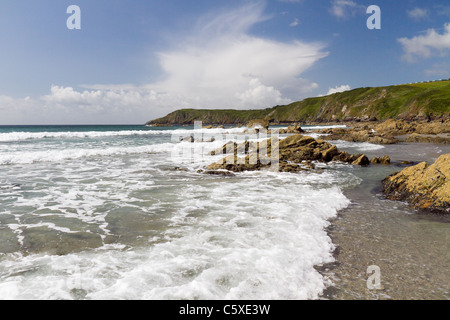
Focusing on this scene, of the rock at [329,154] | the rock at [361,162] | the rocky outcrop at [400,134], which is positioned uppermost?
the rocky outcrop at [400,134]

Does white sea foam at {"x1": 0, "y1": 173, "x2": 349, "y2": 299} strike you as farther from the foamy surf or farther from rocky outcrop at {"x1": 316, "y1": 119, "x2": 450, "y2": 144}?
rocky outcrop at {"x1": 316, "y1": 119, "x2": 450, "y2": 144}

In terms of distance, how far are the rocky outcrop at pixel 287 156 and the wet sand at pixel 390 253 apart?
948cm

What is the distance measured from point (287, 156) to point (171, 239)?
17464mm

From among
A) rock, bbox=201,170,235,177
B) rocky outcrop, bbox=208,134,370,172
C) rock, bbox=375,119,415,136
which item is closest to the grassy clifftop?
rock, bbox=375,119,415,136

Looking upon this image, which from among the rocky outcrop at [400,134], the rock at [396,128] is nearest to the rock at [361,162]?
the rocky outcrop at [400,134]

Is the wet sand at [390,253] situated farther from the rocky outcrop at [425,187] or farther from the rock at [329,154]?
the rock at [329,154]

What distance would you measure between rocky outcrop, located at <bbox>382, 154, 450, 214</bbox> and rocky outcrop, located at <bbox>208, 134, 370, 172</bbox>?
23.4ft

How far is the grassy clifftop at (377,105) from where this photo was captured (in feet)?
294

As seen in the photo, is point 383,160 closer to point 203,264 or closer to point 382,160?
point 382,160

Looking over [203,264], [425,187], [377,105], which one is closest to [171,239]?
[203,264]

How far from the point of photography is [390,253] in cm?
596

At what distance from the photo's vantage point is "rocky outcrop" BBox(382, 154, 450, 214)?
9227mm
